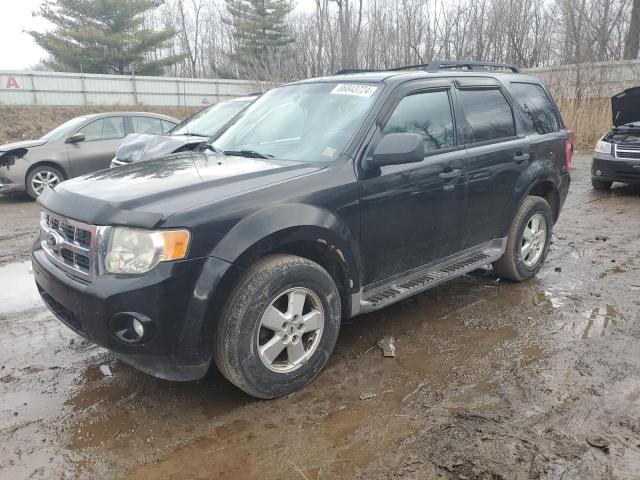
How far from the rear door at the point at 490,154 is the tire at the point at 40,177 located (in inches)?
311

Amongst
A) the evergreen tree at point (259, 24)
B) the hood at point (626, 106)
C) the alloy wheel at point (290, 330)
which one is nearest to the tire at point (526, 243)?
the alloy wheel at point (290, 330)

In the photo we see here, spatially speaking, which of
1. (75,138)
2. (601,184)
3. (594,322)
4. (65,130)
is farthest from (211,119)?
(601,184)

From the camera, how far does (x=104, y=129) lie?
9797 mm

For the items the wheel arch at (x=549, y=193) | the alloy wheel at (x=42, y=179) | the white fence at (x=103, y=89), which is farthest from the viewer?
the white fence at (x=103, y=89)

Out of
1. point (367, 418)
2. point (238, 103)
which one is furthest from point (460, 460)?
point (238, 103)

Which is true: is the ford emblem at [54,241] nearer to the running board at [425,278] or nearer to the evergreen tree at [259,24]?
the running board at [425,278]

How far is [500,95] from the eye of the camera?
14.7ft

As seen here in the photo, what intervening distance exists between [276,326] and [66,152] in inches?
319

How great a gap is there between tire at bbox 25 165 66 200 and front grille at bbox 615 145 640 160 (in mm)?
10308

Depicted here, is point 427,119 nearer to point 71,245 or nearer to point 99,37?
point 71,245

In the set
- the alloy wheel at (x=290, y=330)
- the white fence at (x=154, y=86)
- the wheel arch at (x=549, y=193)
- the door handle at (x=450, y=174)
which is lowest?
the alloy wheel at (x=290, y=330)

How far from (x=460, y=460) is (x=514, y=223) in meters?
2.73

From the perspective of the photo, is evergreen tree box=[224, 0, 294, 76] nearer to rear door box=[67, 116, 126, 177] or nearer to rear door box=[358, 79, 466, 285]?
rear door box=[67, 116, 126, 177]

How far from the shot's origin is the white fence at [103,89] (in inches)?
937
